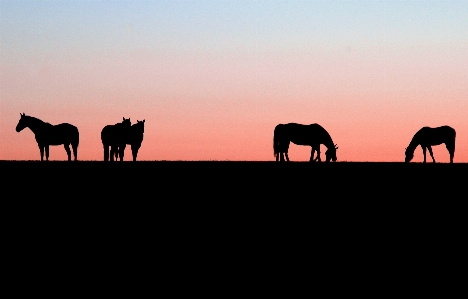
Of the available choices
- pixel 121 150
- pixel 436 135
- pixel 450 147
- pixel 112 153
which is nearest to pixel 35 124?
pixel 112 153

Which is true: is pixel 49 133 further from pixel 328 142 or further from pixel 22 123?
pixel 328 142

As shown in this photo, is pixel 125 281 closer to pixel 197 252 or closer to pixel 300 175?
pixel 197 252

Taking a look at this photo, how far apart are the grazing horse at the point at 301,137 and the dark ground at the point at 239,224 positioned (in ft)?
39.0

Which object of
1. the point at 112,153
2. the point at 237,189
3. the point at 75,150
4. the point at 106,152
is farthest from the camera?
the point at 75,150

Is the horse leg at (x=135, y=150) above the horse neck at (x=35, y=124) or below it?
below

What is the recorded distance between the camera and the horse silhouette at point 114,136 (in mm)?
31859

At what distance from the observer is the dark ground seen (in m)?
10.5

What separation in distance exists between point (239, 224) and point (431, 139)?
25.9m

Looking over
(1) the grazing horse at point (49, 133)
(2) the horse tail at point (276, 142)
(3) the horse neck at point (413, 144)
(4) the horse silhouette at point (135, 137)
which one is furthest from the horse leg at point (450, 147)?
(1) the grazing horse at point (49, 133)

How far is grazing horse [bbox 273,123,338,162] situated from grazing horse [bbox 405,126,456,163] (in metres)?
4.56

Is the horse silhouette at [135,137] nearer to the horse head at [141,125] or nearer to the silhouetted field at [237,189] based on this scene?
the horse head at [141,125]

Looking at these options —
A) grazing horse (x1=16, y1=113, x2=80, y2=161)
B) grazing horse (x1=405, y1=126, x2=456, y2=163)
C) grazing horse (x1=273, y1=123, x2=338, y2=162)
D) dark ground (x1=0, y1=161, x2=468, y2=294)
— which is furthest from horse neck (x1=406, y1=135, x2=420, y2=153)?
dark ground (x1=0, y1=161, x2=468, y2=294)

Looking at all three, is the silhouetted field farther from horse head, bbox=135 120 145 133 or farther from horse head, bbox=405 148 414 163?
horse head, bbox=405 148 414 163

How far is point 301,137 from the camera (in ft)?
114
